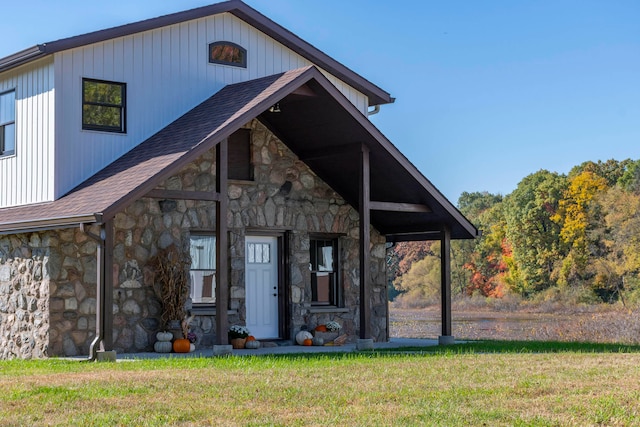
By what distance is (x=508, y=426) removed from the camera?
30.1 feet

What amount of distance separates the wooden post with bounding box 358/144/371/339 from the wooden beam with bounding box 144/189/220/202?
3.00m

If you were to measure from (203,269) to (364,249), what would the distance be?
304cm

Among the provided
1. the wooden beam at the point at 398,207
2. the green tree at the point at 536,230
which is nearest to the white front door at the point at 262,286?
the wooden beam at the point at 398,207

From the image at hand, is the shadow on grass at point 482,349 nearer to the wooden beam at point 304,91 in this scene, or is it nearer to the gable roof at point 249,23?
the wooden beam at point 304,91

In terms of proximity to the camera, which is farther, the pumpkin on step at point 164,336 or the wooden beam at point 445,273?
the wooden beam at point 445,273

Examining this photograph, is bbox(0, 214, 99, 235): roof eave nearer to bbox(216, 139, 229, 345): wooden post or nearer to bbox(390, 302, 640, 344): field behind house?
bbox(216, 139, 229, 345): wooden post

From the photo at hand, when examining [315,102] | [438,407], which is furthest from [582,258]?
[438,407]

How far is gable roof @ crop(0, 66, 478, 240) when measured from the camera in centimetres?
1599

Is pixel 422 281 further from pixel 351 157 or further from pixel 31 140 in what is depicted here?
pixel 31 140

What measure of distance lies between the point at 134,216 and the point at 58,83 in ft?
8.77

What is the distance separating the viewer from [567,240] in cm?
4888

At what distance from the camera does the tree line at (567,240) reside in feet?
150

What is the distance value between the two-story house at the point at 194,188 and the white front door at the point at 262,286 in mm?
27

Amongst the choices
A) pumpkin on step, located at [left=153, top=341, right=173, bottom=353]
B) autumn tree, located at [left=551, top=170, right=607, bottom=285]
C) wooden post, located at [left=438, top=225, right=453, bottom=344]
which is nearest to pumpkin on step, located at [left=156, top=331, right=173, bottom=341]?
pumpkin on step, located at [left=153, top=341, right=173, bottom=353]
